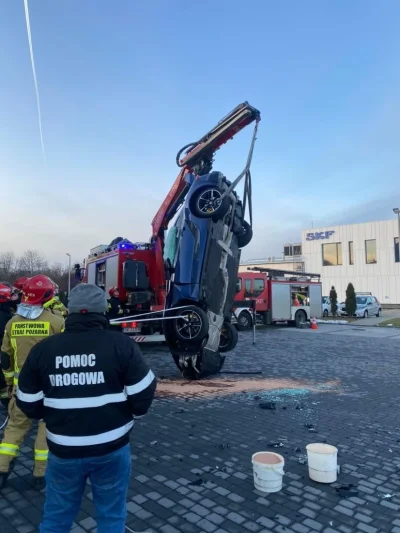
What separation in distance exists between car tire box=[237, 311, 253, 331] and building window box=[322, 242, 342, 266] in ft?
101

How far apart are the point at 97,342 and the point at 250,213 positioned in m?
5.37

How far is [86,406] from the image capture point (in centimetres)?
214

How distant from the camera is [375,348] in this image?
12.8 metres

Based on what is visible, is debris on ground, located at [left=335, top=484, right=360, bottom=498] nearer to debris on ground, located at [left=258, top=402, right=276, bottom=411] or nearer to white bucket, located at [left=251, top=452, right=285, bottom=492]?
white bucket, located at [left=251, top=452, right=285, bottom=492]

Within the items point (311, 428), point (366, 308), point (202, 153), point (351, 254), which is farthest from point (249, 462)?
point (351, 254)

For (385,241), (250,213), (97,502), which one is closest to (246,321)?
(250,213)

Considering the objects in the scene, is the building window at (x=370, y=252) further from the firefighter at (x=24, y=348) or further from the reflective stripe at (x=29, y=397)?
the reflective stripe at (x=29, y=397)

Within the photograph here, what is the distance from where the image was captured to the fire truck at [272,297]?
18.6 meters

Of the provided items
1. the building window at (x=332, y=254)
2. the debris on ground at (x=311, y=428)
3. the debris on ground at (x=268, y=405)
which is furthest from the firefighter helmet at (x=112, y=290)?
the building window at (x=332, y=254)

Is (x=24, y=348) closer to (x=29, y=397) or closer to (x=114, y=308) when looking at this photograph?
(x=29, y=397)

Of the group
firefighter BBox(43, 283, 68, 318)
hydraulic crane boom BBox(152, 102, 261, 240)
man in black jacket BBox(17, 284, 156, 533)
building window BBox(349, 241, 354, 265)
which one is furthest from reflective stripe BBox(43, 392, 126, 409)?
building window BBox(349, 241, 354, 265)

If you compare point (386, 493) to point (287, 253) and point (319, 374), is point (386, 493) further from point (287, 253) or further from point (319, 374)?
point (287, 253)

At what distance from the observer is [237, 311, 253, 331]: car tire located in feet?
58.4

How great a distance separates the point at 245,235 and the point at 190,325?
1.95 metres
